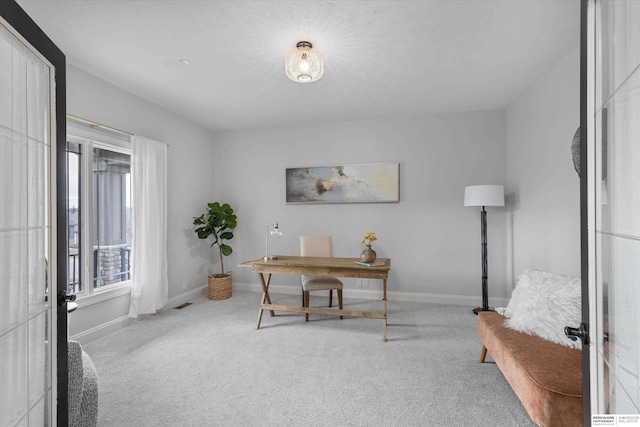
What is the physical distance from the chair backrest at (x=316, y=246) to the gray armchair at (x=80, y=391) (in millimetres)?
2523

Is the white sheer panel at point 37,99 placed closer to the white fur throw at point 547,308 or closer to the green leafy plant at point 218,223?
the white fur throw at point 547,308

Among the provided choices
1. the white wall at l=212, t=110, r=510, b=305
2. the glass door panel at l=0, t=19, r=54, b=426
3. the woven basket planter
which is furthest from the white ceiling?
the woven basket planter

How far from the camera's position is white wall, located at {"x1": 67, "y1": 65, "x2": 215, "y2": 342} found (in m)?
2.86

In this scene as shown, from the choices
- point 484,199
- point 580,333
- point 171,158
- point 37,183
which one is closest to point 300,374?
point 580,333

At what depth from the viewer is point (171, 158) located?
13.2ft

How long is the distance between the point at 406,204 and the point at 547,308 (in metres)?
2.42

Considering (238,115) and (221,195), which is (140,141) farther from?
(221,195)

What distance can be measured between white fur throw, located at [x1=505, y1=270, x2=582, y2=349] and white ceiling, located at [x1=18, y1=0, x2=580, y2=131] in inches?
72.8

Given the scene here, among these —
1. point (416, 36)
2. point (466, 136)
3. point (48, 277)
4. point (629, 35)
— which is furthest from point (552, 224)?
point (48, 277)

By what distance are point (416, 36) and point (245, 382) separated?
293 centimetres

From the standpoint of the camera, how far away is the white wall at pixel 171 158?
2.86 metres

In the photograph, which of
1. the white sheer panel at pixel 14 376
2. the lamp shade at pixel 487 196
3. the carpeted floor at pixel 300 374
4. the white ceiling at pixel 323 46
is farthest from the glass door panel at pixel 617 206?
the lamp shade at pixel 487 196

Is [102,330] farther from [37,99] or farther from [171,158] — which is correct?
[37,99]

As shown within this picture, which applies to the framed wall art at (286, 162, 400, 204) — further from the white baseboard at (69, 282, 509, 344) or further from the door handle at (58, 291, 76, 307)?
the door handle at (58, 291, 76, 307)
